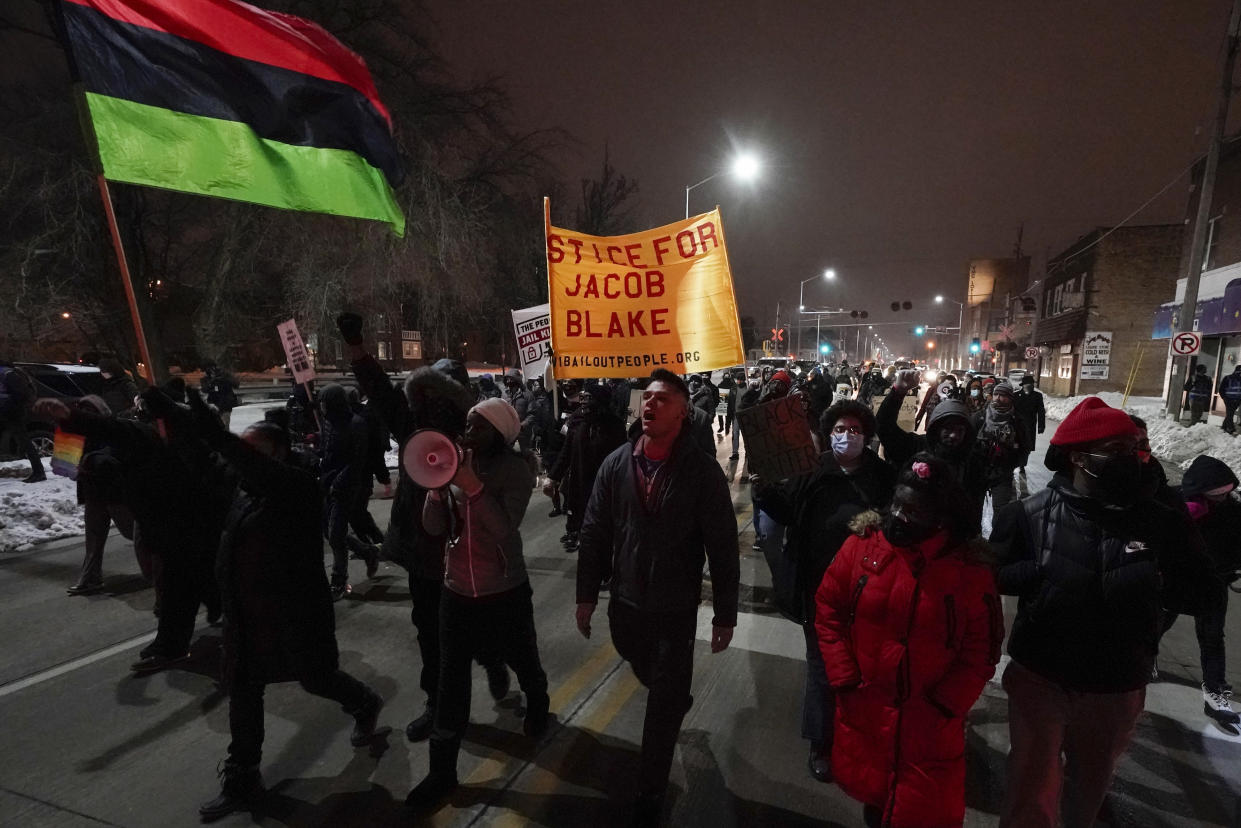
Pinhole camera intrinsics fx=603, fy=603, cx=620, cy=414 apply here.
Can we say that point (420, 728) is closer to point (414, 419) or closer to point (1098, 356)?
point (414, 419)

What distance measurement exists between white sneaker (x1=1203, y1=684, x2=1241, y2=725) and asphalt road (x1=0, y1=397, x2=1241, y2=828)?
10cm

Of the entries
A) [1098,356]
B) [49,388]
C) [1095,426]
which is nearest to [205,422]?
[1095,426]

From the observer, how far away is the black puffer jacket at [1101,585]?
2174 millimetres

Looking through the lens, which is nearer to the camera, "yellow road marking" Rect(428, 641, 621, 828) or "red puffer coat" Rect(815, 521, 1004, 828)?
"red puffer coat" Rect(815, 521, 1004, 828)

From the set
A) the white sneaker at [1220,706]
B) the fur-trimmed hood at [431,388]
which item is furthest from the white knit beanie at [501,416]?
the white sneaker at [1220,706]

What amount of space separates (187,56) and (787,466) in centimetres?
431

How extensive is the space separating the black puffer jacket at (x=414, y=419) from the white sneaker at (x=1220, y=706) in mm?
4598

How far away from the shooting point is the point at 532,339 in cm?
1069

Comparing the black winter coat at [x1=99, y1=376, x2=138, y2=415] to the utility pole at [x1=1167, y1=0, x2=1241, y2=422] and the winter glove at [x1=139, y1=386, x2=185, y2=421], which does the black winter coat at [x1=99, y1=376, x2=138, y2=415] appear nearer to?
the winter glove at [x1=139, y1=386, x2=185, y2=421]

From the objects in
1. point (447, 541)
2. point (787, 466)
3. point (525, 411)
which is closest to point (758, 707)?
point (787, 466)

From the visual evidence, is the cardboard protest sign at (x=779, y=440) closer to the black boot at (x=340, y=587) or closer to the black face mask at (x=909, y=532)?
the black face mask at (x=909, y=532)

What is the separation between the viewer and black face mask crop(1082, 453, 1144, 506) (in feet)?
7.28

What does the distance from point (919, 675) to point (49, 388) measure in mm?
15612

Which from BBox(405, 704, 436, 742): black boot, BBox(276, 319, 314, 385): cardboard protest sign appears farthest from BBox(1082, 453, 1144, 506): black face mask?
BBox(276, 319, 314, 385): cardboard protest sign
